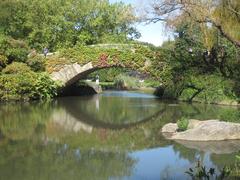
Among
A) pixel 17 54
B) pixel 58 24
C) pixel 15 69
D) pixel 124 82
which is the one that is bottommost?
pixel 124 82

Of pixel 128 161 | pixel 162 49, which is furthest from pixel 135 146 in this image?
pixel 162 49

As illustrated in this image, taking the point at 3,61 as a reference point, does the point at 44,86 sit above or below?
below

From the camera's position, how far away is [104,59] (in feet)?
94.6

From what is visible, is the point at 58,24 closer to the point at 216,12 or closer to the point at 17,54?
the point at 17,54

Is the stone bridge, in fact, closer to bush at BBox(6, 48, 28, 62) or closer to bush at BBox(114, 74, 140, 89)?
bush at BBox(6, 48, 28, 62)

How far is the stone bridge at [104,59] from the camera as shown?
93.6 feet

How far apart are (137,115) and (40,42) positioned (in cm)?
1806

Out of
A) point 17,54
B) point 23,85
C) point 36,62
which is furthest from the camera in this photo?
point 36,62

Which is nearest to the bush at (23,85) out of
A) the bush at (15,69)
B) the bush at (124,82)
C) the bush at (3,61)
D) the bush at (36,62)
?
the bush at (15,69)

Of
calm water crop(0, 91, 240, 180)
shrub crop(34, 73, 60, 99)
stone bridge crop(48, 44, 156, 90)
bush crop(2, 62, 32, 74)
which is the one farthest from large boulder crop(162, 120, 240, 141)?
stone bridge crop(48, 44, 156, 90)

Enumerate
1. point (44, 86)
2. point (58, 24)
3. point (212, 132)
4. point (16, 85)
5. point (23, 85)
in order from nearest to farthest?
point (212, 132) < point (16, 85) < point (23, 85) < point (44, 86) < point (58, 24)

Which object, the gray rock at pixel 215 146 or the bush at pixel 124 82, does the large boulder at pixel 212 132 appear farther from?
the bush at pixel 124 82

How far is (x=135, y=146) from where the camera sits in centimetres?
1205

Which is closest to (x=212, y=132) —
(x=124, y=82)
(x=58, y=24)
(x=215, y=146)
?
(x=215, y=146)
